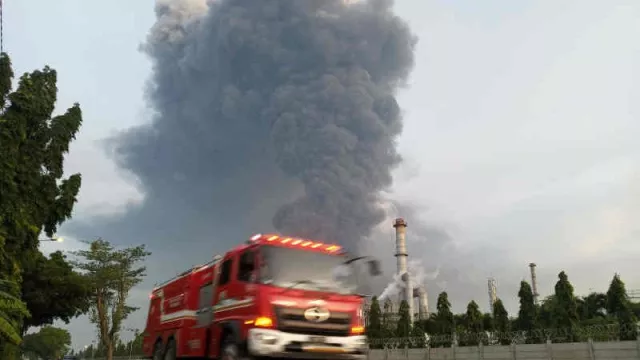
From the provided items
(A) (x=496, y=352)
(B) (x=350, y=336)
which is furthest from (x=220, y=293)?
(A) (x=496, y=352)

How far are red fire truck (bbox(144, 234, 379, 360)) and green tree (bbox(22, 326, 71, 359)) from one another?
142 m

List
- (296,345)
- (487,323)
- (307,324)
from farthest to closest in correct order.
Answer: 1. (487,323)
2. (307,324)
3. (296,345)

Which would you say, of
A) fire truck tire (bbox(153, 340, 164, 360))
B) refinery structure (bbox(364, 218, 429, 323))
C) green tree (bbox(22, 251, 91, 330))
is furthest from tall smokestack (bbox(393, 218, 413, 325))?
fire truck tire (bbox(153, 340, 164, 360))

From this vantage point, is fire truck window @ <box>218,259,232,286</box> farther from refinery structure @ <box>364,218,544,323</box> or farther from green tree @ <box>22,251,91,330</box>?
refinery structure @ <box>364,218,544,323</box>

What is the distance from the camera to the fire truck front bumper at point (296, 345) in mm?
10203

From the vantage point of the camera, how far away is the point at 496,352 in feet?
104

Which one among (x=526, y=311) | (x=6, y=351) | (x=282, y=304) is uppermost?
(x=526, y=311)

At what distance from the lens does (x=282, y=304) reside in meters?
10.5

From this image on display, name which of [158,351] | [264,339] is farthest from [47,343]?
[264,339]

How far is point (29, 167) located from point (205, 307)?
22.6 metres

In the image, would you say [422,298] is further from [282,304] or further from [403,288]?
[282,304]

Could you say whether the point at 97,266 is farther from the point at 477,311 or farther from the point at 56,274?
the point at 477,311

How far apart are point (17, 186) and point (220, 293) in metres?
22.4

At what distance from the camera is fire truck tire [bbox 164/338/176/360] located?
595 inches
